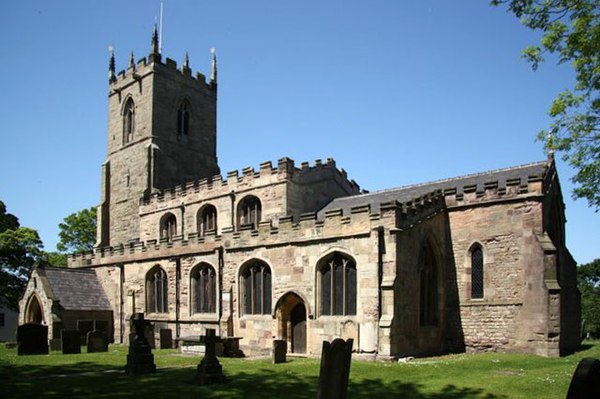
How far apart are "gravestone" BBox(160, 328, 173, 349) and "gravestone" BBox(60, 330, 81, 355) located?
13.0ft

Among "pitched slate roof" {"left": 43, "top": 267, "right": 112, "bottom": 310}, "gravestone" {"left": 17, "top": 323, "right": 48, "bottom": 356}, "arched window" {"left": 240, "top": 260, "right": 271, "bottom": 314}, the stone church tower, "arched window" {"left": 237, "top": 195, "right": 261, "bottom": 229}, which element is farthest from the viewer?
the stone church tower

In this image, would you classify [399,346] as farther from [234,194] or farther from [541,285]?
[234,194]

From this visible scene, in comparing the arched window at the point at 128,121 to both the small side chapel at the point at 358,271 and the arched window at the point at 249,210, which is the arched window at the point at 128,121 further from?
the arched window at the point at 249,210

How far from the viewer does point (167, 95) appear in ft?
131

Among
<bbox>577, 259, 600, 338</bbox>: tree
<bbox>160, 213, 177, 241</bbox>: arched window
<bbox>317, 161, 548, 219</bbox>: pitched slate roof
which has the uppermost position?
<bbox>317, 161, 548, 219</bbox>: pitched slate roof

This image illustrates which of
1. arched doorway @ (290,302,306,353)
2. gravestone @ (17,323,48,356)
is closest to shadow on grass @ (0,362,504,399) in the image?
arched doorway @ (290,302,306,353)

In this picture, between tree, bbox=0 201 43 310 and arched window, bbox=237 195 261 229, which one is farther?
tree, bbox=0 201 43 310

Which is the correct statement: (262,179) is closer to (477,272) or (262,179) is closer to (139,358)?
(477,272)

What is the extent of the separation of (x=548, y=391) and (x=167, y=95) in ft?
108

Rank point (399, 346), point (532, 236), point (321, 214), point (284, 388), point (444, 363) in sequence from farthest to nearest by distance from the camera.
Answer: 1. point (321, 214)
2. point (532, 236)
3. point (399, 346)
4. point (444, 363)
5. point (284, 388)

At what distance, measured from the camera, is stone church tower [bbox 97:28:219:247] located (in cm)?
3859

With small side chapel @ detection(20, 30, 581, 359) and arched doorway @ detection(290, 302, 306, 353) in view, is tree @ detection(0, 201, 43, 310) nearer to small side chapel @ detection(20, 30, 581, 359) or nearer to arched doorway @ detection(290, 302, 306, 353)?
small side chapel @ detection(20, 30, 581, 359)

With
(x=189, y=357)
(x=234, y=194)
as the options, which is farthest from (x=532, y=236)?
(x=234, y=194)

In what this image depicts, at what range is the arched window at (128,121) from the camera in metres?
40.8
